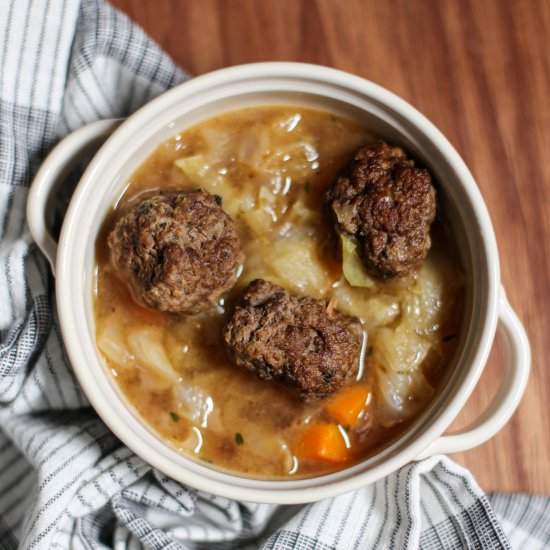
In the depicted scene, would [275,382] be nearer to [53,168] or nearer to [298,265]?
[298,265]

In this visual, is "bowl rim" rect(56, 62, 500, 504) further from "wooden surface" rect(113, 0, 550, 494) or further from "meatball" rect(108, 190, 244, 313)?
"wooden surface" rect(113, 0, 550, 494)

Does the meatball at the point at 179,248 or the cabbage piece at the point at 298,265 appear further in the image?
the cabbage piece at the point at 298,265

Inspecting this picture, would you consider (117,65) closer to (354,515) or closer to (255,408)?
(255,408)

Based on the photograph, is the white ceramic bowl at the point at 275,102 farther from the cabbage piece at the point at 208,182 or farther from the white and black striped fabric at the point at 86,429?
the white and black striped fabric at the point at 86,429

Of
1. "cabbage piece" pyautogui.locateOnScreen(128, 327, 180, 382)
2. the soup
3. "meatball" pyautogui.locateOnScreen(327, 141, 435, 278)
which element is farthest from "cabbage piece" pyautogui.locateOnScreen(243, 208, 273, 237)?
"cabbage piece" pyautogui.locateOnScreen(128, 327, 180, 382)

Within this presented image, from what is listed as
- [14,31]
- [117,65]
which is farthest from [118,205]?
[14,31]

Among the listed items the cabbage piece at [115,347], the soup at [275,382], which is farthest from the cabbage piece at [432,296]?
the cabbage piece at [115,347]

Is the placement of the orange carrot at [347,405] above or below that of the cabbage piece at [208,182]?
below

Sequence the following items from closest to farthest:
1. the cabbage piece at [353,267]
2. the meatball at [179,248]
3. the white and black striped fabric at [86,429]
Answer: the meatball at [179,248] → the cabbage piece at [353,267] → the white and black striped fabric at [86,429]
